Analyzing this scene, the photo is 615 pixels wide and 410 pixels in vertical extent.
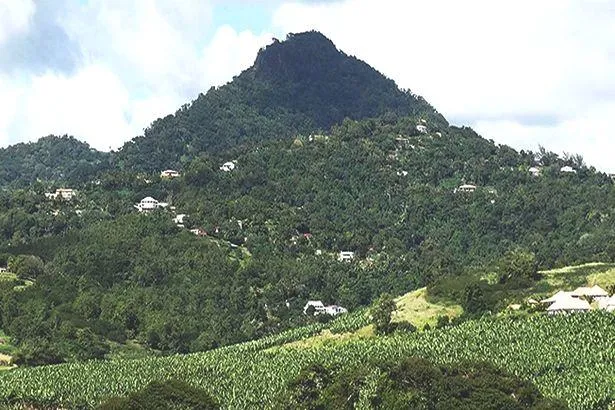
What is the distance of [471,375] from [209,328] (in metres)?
69.0

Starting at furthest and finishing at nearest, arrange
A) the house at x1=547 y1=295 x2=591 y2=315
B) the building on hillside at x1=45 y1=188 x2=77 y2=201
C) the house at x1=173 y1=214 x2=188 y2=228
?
the building on hillside at x1=45 y1=188 x2=77 y2=201
the house at x1=173 y1=214 x2=188 y2=228
the house at x1=547 y1=295 x2=591 y2=315

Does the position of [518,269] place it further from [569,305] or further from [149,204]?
[149,204]

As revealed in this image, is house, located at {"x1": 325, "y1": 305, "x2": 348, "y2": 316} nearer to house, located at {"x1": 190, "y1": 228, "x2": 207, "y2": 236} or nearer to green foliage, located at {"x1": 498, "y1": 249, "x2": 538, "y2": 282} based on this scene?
house, located at {"x1": 190, "y1": 228, "x2": 207, "y2": 236}

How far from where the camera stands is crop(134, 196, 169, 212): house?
17625 cm

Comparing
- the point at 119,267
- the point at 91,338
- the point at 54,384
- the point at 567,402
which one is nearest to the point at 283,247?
the point at 119,267

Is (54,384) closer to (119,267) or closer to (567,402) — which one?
(567,402)

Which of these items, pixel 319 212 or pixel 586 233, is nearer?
pixel 586 233

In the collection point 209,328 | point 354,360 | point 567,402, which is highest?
point 209,328

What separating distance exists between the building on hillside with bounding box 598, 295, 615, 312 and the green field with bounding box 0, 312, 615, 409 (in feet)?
14.5

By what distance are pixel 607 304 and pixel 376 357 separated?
2779cm

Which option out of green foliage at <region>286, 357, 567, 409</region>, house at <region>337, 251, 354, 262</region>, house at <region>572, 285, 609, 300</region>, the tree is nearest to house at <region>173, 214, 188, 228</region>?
house at <region>337, 251, 354, 262</region>

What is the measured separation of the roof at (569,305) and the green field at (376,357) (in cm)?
257

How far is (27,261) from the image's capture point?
454 ft

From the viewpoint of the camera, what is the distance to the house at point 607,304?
298 ft
